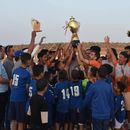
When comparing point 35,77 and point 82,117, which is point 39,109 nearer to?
point 35,77

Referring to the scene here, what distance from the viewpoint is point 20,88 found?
773cm

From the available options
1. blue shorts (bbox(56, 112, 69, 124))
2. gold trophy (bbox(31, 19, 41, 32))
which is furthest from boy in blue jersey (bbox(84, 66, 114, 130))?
gold trophy (bbox(31, 19, 41, 32))

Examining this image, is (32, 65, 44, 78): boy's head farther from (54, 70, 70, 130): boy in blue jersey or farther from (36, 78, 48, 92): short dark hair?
(54, 70, 70, 130): boy in blue jersey

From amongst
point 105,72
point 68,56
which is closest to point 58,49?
point 68,56

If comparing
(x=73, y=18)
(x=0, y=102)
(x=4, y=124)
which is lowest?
(x=4, y=124)

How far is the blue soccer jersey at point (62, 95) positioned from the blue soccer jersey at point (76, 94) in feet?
0.30

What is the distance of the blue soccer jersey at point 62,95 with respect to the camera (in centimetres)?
792

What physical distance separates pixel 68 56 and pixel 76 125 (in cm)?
167

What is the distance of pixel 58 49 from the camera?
993 cm

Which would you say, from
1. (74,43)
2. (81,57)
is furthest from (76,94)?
(74,43)

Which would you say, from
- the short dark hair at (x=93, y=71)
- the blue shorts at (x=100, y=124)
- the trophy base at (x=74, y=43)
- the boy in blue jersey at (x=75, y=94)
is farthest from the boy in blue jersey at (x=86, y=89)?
the trophy base at (x=74, y=43)

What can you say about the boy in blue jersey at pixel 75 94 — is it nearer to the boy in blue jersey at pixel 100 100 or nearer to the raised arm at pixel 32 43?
the boy in blue jersey at pixel 100 100

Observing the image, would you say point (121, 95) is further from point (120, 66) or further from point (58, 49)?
point (58, 49)

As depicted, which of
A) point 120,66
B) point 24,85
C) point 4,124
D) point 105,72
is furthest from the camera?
point 4,124
